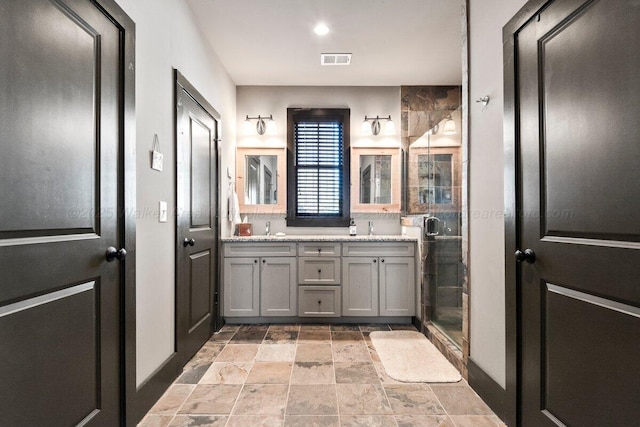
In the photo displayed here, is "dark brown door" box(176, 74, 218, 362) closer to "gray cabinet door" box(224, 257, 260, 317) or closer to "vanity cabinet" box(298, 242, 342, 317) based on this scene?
"gray cabinet door" box(224, 257, 260, 317)

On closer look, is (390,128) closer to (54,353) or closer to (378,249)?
(378,249)

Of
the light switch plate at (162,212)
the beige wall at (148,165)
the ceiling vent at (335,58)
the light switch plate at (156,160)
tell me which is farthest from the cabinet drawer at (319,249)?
the ceiling vent at (335,58)

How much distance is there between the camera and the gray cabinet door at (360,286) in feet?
10.3

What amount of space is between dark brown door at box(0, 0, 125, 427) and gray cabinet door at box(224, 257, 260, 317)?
164 cm

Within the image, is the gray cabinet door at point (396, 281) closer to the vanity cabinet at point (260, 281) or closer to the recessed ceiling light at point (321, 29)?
the vanity cabinet at point (260, 281)

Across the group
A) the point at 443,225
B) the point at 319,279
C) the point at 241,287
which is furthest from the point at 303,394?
the point at 443,225

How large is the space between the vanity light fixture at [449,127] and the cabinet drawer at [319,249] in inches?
55.8

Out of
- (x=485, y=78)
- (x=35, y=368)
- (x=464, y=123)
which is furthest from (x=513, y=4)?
(x=35, y=368)

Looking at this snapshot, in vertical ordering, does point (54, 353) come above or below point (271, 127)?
below

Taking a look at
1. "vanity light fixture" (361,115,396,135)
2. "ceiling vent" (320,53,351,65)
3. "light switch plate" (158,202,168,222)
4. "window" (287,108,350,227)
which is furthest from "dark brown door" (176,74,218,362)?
"vanity light fixture" (361,115,396,135)

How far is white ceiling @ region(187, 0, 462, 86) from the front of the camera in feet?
7.54

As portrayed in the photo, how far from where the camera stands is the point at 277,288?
3.12 metres

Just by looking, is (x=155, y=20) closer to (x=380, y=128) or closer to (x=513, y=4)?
(x=513, y=4)

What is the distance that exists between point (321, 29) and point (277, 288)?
7.59ft
